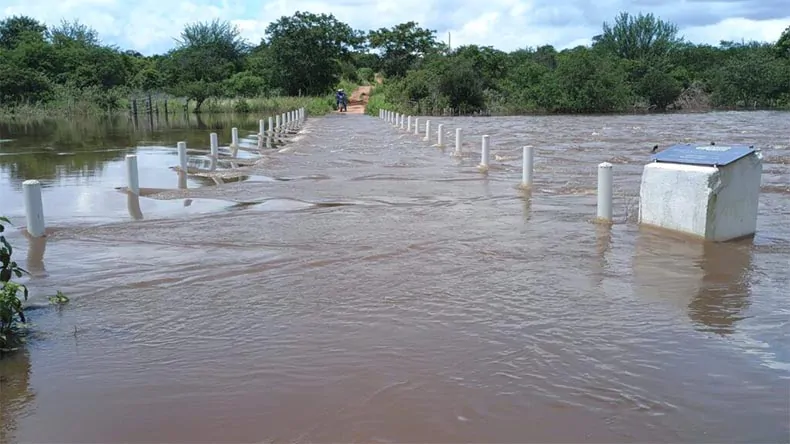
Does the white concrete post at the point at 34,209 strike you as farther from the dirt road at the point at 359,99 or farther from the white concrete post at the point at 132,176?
the dirt road at the point at 359,99

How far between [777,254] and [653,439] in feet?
18.4

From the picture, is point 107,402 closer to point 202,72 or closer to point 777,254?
point 777,254

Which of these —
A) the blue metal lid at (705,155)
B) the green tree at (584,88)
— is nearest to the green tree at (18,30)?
the green tree at (584,88)

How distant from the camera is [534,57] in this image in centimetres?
8975

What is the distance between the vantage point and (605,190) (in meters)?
10.6

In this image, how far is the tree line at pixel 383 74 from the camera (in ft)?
205

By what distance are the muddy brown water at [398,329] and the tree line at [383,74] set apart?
48.6 m

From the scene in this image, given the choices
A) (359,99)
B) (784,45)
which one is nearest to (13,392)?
(359,99)

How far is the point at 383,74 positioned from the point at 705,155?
76.1 metres

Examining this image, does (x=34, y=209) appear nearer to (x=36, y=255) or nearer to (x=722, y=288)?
(x=36, y=255)

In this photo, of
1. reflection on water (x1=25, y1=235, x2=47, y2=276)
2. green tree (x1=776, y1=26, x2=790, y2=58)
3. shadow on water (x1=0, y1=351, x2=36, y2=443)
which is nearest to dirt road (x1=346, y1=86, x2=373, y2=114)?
green tree (x1=776, y1=26, x2=790, y2=58)

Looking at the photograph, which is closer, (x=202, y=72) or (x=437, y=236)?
(x=437, y=236)

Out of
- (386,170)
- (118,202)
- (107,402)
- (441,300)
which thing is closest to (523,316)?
(441,300)

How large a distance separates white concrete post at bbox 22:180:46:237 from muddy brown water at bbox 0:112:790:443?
27 cm
